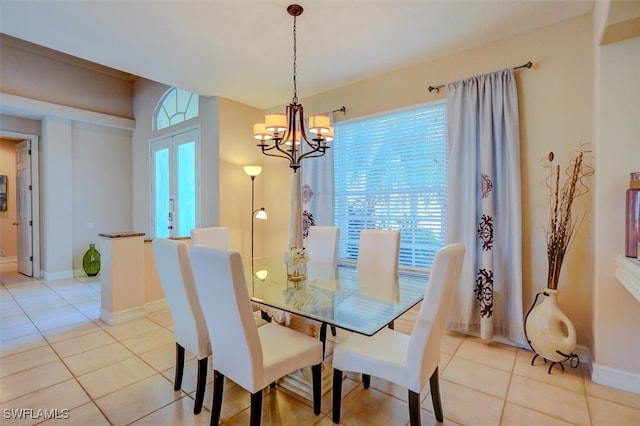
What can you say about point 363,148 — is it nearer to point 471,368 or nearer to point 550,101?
point 550,101

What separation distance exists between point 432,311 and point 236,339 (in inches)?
38.2

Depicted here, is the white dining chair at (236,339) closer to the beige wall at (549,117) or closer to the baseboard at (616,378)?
the baseboard at (616,378)

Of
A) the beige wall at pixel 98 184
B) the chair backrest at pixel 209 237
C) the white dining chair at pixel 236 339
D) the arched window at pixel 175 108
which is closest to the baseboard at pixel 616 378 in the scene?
the white dining chair at pixel 236 339

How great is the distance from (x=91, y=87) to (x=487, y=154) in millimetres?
6342

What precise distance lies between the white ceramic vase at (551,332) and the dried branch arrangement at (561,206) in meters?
0.16

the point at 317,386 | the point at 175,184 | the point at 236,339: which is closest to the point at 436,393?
the point at 317,386

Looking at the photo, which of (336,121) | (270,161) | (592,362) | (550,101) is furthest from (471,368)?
(270,161)

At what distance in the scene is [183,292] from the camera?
5.81ft

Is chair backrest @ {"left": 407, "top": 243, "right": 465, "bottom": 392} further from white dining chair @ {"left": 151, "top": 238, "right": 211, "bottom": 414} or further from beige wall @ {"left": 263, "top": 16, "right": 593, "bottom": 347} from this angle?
beige wall @ {"left": 263, "top": 16, "right": 593, "bottom": 347}

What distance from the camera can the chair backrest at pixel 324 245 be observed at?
10.2 ft

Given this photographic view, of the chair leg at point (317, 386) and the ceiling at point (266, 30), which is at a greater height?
the ceiling at point (266, 30)

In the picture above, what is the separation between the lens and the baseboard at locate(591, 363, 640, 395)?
203cm

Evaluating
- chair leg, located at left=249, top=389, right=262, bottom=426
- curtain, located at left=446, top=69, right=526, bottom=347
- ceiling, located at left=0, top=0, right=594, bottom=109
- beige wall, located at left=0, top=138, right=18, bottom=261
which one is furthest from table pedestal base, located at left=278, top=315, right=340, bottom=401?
beige wall, located at left=0, top=138, right=18, bottom=261

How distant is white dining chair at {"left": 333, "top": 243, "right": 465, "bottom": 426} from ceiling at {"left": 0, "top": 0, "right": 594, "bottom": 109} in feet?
6.49
